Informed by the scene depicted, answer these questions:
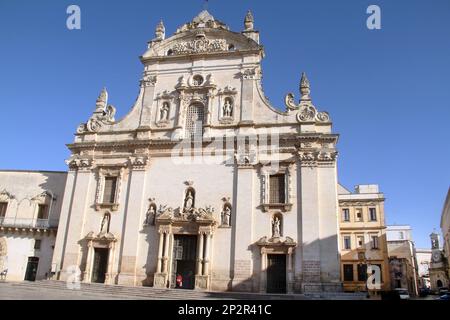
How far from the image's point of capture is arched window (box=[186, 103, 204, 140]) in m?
26.3

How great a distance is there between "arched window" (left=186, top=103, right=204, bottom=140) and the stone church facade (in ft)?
0.25

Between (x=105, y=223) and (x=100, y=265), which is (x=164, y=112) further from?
(x=100, y=265)

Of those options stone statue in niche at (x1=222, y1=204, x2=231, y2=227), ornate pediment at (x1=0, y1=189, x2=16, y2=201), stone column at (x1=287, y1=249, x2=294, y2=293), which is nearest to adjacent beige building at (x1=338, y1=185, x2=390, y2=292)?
stone column at (x1=287, y1=249, x2=294, y2=293)

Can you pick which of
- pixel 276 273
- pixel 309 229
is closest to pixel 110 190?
pixel 276 273

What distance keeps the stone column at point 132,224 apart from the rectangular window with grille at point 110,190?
1230 mm

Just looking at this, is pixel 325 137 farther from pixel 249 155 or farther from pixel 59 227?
pixel 59 227

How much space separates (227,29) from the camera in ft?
93.4

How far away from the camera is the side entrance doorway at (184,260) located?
923 inches

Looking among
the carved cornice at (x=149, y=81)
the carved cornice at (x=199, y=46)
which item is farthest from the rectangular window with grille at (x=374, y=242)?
the carved cornice at (x=149, y=81)

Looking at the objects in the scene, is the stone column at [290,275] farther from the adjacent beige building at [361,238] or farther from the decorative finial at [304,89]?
the adjacent beige building at [361,238]

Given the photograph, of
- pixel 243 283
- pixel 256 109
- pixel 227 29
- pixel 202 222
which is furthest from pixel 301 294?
pixel 227 29

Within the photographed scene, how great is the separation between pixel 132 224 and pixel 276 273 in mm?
9858

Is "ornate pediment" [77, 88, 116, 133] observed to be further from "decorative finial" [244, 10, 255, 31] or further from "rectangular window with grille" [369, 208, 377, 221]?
"rectangular window with grille" [369, 208, 377, 221]
